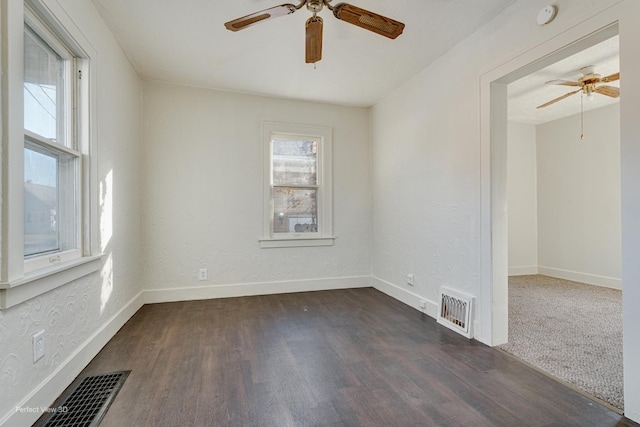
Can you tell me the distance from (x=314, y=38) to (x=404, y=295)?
282 cm

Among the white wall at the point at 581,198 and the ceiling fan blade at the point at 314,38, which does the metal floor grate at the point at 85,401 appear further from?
the white wall at the point at 581,198

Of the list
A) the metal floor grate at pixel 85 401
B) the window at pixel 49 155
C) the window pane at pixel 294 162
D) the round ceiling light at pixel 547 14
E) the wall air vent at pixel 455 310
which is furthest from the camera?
the window pane at pixel 294 162

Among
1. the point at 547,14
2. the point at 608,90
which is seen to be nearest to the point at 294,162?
Result: the point at 547,14

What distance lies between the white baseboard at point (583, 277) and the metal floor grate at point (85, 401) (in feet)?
19.5

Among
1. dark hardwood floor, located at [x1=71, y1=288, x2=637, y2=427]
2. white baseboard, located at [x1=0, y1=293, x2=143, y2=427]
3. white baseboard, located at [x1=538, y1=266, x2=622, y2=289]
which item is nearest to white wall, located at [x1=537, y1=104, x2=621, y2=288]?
white baseboard, located at [x1=538, y1=266, x2=622, y2=289]

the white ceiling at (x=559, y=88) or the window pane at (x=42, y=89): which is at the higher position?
the white ceiling at (x=559, y=88)

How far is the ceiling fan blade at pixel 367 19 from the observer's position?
1832 millimetres

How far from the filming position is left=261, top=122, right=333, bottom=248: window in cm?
403

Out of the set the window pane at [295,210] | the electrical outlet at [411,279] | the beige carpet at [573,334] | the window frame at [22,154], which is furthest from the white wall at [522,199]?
the window frame at [22,154]

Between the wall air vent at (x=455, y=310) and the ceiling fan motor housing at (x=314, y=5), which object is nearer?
the ceiling fan motor housing at (x=314, y=5)

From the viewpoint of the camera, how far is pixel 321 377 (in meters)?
1.98

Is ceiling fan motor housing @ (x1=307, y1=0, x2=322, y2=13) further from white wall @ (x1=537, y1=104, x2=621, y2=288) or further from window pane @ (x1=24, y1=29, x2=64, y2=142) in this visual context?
white wall @ (x1=537, y1=104, x2=621, y2=288)

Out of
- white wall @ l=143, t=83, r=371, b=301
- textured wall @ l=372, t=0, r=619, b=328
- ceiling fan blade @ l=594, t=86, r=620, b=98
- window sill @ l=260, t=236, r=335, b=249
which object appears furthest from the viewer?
window sill @ l=260, t=236, r=335, b=249

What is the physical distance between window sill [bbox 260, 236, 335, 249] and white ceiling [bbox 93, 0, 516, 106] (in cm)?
187
